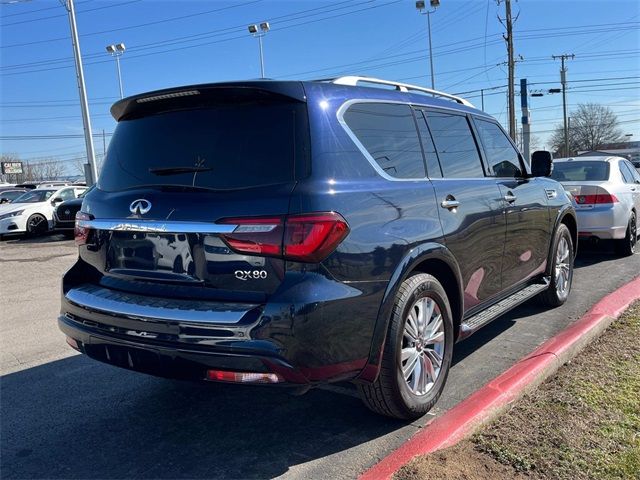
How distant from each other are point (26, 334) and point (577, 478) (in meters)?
5.14

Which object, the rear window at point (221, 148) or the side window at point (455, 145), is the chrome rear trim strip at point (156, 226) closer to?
the rear window at point (221, 148)

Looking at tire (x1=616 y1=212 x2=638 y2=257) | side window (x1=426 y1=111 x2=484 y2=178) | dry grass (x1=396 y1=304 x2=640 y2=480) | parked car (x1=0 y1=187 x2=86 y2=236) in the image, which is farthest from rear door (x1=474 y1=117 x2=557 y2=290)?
parked car (x1=0 y1=187 x2=86 y2=236)

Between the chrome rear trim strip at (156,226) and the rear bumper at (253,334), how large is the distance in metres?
0.36

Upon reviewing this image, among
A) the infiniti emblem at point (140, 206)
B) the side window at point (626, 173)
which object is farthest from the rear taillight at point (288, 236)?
the side window at point (626, 173)

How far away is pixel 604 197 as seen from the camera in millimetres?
8055

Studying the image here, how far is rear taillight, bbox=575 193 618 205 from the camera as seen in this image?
803cm

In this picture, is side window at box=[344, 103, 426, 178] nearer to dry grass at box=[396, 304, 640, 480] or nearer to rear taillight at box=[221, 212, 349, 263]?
rear taillight at box=[221, 212, 349, 263]

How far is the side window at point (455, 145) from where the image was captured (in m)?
3.92

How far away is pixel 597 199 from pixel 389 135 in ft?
19.5

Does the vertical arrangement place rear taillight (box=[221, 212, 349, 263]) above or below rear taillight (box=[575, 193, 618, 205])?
above

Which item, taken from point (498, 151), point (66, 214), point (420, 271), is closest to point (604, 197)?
point (498, 151)

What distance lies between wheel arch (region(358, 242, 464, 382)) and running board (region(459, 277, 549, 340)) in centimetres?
9

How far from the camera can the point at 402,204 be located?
3178 millimetres

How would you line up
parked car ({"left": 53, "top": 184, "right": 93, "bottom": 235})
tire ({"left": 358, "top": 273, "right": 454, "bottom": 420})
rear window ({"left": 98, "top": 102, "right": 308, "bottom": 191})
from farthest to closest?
parked car ({"left": 53, "top": 184, "right": 93, "bottom": 235}) < tire ({"left": 358, "top": 273, "right": 454, "bottom": 420}) < rear window ({"left": 98, "top": 102, "right": 308, "bottom": 191})
